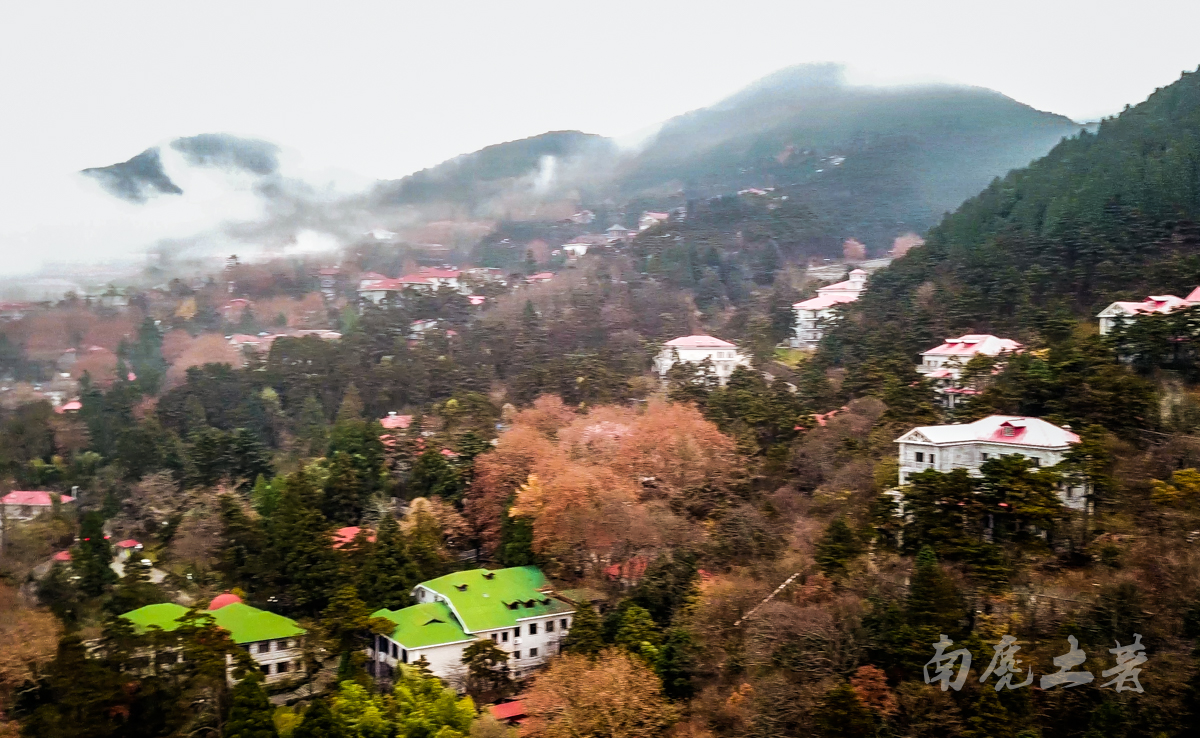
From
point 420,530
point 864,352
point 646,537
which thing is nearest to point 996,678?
point 646,537

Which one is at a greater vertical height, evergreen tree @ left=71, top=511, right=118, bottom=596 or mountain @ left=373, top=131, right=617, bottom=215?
mountain @ left=373, top=131, right=617, bottom=215

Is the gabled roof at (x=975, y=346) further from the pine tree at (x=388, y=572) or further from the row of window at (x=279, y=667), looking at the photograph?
the row of window at (x=279, y=667)

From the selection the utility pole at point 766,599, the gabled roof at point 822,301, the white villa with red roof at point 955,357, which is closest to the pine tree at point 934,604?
the utility pole at point 766,599

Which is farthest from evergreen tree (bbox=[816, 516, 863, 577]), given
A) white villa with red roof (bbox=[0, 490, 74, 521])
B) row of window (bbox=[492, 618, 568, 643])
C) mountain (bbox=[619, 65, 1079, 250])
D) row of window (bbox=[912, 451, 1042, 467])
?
mountain (bbox=[619, 65, 1079, 250])

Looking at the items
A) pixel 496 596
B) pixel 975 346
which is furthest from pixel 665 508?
pixel 975 346

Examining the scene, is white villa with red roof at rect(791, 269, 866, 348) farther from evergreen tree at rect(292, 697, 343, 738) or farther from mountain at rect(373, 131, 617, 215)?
mountain at rect(373, 131, 617, 215)

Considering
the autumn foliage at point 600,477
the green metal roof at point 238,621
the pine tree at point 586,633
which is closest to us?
the pine tree at point 586,633

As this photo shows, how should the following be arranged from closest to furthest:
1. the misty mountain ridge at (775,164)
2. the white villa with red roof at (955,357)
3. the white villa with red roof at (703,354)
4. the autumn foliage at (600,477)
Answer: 1. the autumn foliage at (600,477)
2. the white villa with red roof at (955,357)
3. the white villa with red roof at (703,354)
4. the misty mountain ridge at (775,164)

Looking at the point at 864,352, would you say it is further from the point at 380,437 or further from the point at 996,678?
the point at 996,678
